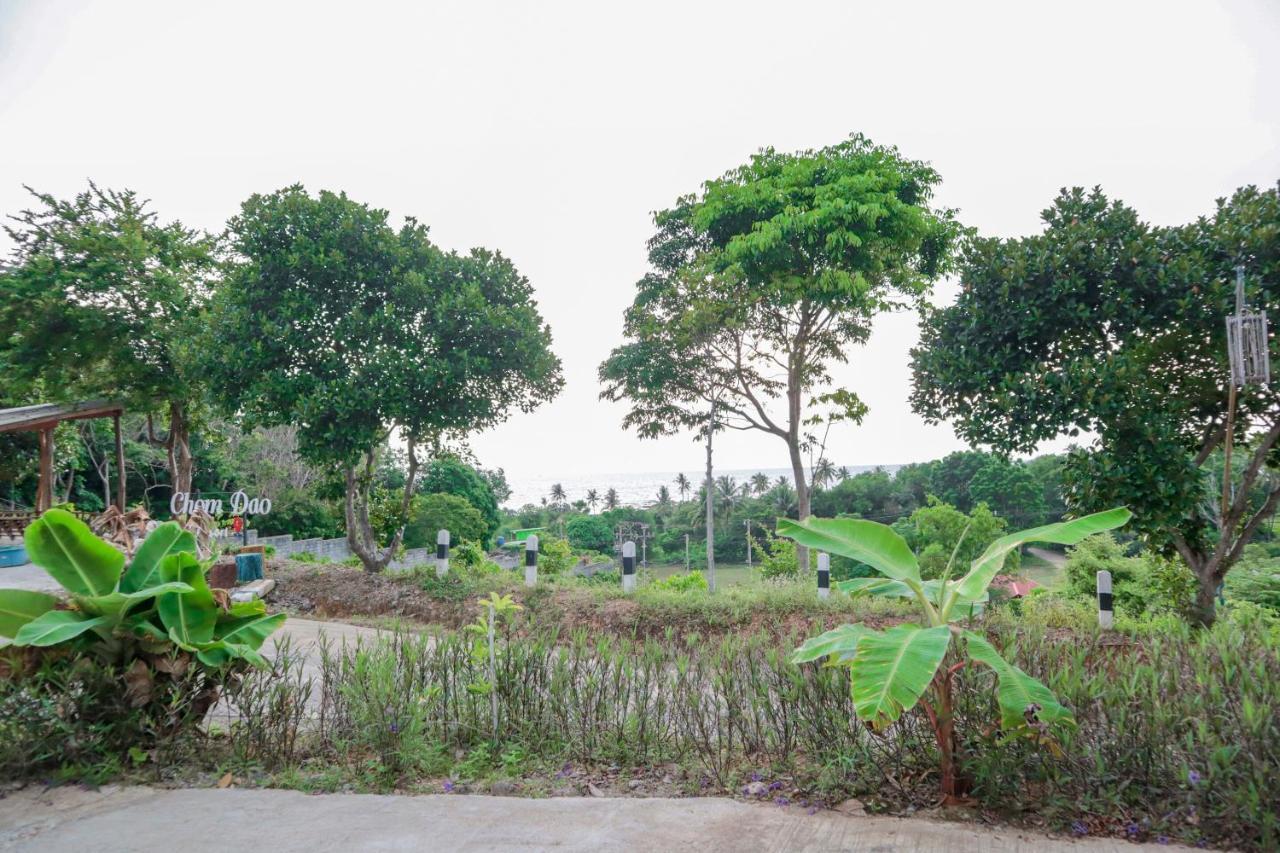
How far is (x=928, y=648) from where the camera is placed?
250cm

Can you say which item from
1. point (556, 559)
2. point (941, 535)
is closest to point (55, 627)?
point (556, 559)

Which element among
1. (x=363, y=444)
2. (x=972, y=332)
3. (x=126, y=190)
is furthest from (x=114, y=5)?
(x=972, y=332)

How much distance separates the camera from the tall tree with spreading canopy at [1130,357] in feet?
19.9

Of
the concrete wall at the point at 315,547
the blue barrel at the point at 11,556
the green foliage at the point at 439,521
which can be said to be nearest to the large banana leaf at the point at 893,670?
the concrete wall at the point at 315,547

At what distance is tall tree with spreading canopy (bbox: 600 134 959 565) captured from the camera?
1024 centimetres

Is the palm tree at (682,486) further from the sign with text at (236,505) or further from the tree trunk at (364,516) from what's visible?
the sign with text at (236,505)

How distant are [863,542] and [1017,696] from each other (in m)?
0.79

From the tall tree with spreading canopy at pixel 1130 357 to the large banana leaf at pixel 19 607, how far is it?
23.9 ft

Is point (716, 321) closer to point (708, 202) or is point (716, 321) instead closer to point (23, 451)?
point (708, 202)

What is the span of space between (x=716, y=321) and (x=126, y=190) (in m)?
11.8

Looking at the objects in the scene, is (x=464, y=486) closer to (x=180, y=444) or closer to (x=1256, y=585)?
(x=180, y=444)

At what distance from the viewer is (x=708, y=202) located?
37.5ft

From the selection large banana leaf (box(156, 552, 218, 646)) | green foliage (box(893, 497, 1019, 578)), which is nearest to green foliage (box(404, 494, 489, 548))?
green foliage (box(893, 497, 1019, 578))

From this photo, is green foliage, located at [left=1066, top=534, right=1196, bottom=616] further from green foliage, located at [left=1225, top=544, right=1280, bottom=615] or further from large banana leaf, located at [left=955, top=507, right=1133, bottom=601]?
large banana leaf, located at [left=955, top=507, right=1133, bottom=601]
